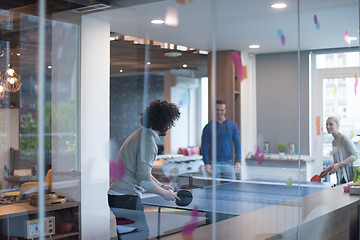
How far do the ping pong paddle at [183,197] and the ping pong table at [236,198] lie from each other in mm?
19

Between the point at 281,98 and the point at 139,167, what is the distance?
1077 mm

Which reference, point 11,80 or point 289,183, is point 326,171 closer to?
point 289,183

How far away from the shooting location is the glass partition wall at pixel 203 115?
222 centimetres

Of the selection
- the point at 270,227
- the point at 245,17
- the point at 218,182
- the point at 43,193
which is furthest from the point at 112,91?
the point at 270,227

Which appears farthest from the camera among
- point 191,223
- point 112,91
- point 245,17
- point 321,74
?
point 321,74

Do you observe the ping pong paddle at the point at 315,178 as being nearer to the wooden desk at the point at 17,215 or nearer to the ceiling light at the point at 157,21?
the ceiling light at the point at 157,21

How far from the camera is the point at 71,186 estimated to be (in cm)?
235


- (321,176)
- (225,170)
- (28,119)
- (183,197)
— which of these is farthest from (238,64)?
(28,119)

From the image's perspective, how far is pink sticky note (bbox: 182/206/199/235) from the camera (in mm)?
2498

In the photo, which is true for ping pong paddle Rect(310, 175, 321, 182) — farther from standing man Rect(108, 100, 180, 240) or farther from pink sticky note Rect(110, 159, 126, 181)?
pink sticky note Rect(110, 159, 126, 181)

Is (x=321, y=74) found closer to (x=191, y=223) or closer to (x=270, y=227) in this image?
(x=270, y=227)

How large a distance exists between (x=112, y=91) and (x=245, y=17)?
965mm

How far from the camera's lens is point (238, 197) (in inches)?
105

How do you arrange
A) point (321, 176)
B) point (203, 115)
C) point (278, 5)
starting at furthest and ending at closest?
point (321, 176)
point (278, 5)
point (203, 115)
